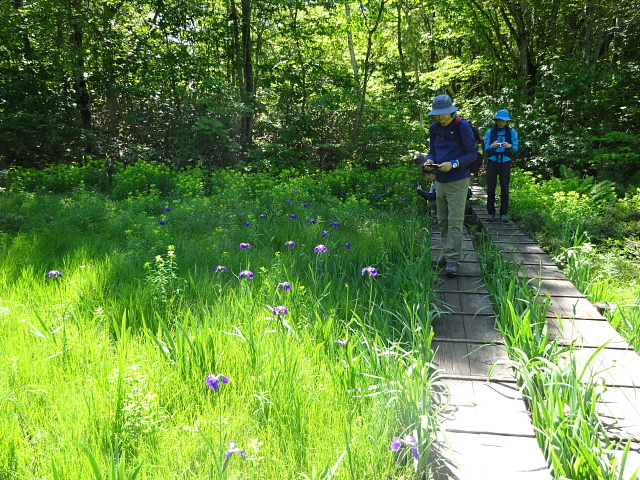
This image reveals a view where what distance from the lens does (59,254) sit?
14.6ft

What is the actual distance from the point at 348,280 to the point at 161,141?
8962 mm

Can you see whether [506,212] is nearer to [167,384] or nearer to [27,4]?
[167,384]

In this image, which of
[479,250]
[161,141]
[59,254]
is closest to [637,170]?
[479,250]

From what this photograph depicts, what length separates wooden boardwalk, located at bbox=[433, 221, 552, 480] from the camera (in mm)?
2043

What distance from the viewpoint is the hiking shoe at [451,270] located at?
4582 mm

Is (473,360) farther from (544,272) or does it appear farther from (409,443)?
(544,272)

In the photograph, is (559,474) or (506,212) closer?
(559,474)

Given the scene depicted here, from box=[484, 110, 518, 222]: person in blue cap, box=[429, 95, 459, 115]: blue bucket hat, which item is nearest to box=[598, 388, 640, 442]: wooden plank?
box=[429, 95, 459, 115]: blue bucket hat

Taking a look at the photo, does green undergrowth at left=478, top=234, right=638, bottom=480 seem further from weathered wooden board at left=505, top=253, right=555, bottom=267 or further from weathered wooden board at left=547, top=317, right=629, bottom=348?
weathered wooden board at left=505, top=253, right=555, bottom=267

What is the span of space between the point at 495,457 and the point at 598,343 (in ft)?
5.58

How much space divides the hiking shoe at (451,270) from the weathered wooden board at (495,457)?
2450mm

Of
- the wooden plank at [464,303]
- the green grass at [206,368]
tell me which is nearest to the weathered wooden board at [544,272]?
the wooden plank at [464,303]

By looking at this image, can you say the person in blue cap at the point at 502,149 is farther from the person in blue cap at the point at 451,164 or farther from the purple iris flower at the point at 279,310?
the purple iris flower at the point at 279,310

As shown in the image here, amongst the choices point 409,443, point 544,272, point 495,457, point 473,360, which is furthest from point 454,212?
point 409,443
